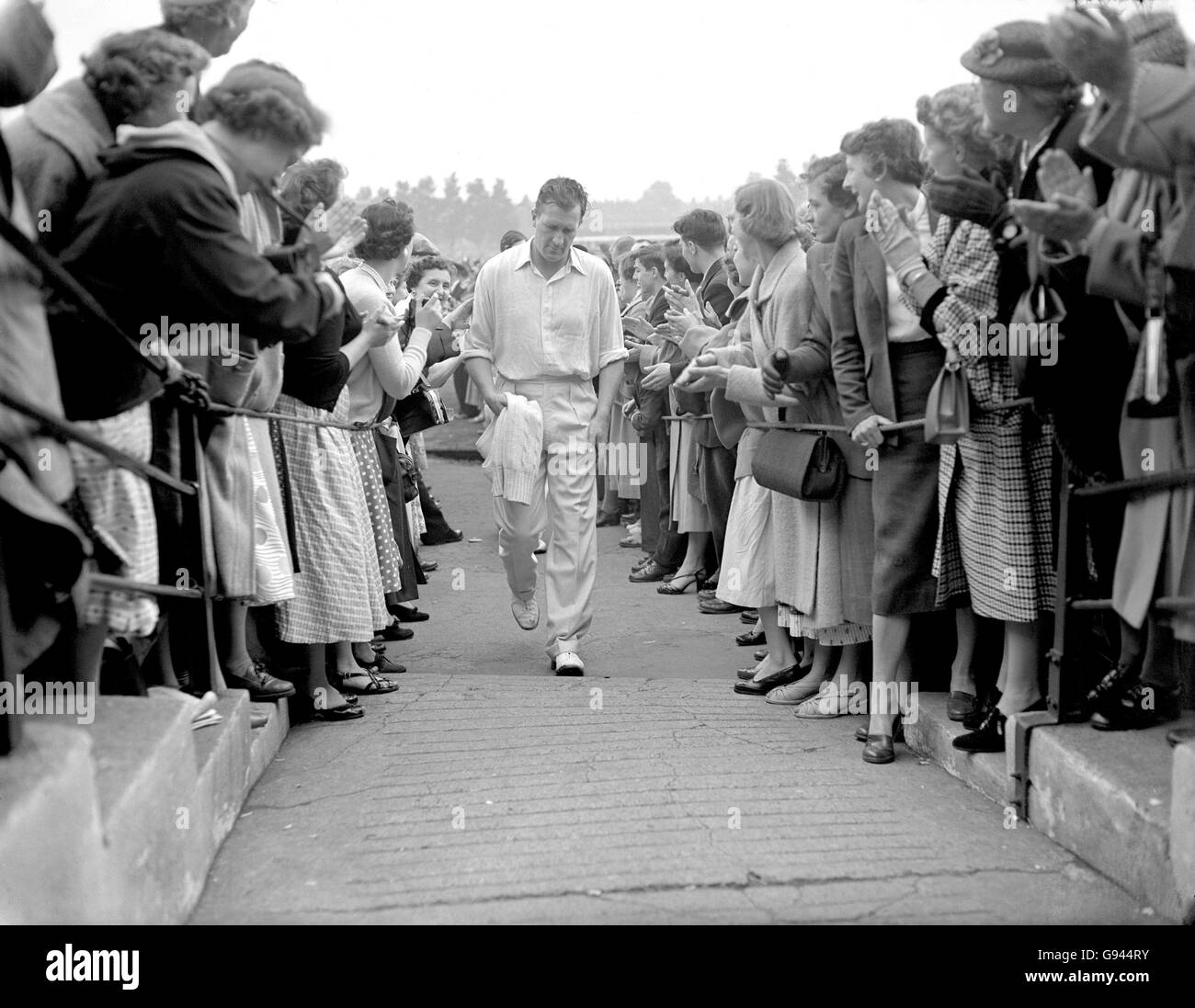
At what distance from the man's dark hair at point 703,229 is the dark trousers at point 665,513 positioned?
1.64 meters

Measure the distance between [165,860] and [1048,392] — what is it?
106 inches

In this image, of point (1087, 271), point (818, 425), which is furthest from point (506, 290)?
point (1087, 271)

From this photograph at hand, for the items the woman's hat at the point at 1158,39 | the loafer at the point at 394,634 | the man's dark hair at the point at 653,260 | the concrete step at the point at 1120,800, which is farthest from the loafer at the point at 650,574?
the woman's hat at the point at 1158,39

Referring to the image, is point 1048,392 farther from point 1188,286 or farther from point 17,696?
point 17,696

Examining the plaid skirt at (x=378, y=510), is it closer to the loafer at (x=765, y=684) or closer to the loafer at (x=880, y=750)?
the loafer at (x=765, y=684)

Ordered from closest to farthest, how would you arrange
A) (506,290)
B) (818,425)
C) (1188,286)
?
(1188,286) → (818,425) → (506,290)

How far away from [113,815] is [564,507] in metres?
4.03

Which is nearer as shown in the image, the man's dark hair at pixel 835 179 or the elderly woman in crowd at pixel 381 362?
the man's dark hair at pixel 835 179

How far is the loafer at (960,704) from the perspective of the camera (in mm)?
4938

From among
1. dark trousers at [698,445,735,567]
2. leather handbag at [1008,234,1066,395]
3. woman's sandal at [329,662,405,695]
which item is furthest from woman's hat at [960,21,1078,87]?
dark trousers at [698,445,735,567]

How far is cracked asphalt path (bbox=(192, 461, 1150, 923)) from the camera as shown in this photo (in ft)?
12.0

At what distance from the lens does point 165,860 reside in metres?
3.43

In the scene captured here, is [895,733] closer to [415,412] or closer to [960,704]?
[960,704]

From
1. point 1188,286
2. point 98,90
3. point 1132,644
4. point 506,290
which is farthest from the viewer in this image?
point 506,290
